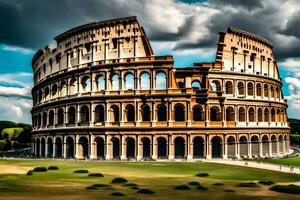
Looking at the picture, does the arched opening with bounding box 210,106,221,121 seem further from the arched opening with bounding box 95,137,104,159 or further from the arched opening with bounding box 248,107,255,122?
the arched opening with bounding box 95,137,104,159

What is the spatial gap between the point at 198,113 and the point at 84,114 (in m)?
17.4

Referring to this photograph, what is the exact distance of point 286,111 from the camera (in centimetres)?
7181

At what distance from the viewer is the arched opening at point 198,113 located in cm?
5609

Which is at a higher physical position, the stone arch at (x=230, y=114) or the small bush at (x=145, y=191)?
the stone arch at (x=230, y=114)

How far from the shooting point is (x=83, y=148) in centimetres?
5844

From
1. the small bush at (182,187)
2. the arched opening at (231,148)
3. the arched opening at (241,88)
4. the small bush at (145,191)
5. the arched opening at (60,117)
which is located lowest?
the small bush at (182,187)

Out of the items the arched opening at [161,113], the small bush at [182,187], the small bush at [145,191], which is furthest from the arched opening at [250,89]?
the small bush at [145,191]

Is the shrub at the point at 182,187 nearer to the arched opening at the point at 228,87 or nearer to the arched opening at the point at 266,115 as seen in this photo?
the arched opening at the point at 228,87

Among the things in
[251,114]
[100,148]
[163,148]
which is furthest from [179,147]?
[251,114]

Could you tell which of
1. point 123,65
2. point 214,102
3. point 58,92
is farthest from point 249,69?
point 58,92

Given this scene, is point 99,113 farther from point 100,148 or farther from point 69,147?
point 69,147

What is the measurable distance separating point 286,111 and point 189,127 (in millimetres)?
26244

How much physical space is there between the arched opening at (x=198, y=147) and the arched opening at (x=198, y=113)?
2934 mm

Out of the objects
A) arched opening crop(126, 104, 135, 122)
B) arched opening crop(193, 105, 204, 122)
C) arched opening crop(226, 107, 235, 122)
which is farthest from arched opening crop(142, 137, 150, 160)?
arched opening crop(226, 107, 235, 122)
